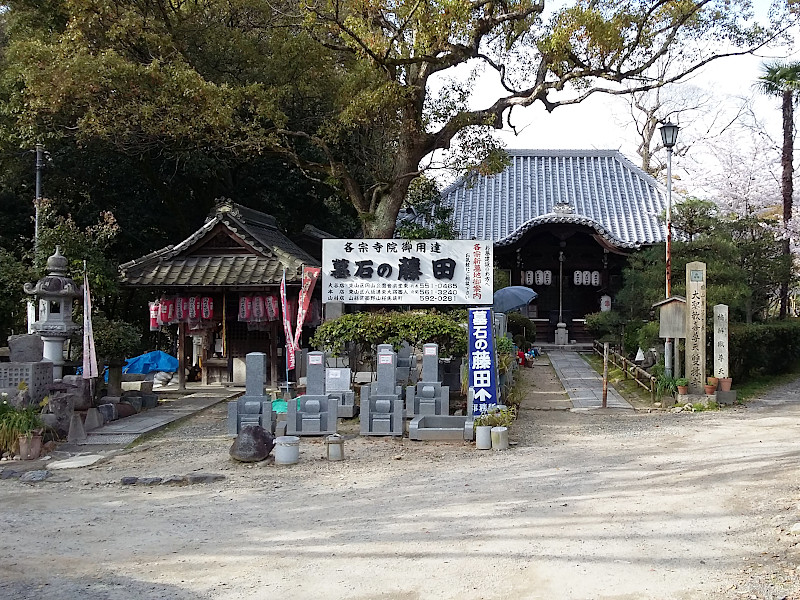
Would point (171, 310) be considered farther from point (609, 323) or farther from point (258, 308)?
point (609, 323)

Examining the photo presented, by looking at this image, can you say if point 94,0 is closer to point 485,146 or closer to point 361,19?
point 361,19

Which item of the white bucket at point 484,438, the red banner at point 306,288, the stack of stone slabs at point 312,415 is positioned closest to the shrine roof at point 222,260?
the red banner at point 306,288

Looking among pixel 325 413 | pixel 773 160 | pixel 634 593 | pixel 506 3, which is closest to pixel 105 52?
pixel 506 3

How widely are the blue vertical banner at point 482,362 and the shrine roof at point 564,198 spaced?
45.3 feet

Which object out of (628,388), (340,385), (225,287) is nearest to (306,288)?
(340,385)

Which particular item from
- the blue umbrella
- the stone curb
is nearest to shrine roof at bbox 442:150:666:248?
the blue umbrella

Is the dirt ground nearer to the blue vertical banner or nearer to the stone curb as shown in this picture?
the stone curb

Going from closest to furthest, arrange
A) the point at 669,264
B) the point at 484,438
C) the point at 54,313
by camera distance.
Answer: the point at 484,438
the point at 54,313
the point at 669,264

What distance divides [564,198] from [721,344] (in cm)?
1539

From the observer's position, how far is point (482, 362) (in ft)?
40.9

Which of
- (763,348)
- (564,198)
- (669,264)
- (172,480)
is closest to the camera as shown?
(172,480)

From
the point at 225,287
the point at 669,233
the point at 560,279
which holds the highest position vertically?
the point at 669,233

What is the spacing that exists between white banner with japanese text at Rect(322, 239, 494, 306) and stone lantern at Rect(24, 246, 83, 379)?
4.73 metres

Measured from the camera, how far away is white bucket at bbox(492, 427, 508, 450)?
438 inches
